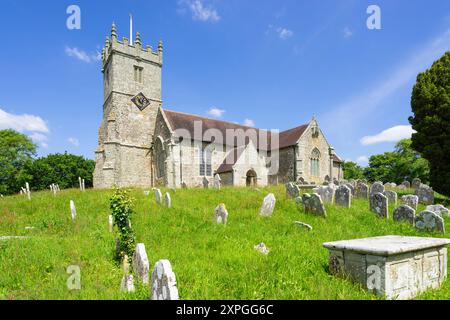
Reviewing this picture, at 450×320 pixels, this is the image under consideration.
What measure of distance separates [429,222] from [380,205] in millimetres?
1937

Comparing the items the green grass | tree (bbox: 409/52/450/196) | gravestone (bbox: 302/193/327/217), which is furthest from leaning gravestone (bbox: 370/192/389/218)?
tree (bbox: 409/52/450/196)

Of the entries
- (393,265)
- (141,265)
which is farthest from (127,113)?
(393,265)

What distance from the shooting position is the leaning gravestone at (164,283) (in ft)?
9.81

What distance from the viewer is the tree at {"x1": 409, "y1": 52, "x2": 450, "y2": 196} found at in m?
15.2

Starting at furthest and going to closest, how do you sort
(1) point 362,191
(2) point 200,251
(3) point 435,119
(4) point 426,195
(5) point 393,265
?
(3) point 435,119, (1) point 362,191, (4) point 426,195, (2) point 200,251, (5) point 393,265

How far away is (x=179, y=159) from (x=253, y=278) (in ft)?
67.1

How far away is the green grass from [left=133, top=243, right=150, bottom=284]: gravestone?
216 millimetres

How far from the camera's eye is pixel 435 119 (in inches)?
600

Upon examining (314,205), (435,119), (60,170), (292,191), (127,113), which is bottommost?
(314,205)

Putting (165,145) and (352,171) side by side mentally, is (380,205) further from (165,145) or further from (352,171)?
(352,171)

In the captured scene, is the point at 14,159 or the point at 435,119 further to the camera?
the point at 14,159

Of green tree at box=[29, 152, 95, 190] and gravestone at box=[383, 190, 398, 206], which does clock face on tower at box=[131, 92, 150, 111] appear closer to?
gravestone at box=[383, 190, 398, 206]

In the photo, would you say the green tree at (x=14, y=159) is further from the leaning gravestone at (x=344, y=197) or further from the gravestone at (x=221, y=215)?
the leaning gravestone at (x=344, y=197)
